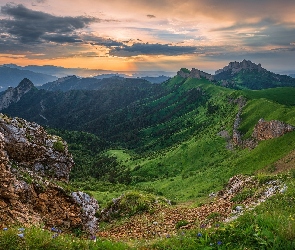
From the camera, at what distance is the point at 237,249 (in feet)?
29.6

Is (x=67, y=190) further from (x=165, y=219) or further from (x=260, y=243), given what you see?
(x=260, y=243)

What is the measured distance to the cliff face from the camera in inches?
667

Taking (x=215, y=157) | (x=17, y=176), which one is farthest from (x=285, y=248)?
(x=215, y=157)

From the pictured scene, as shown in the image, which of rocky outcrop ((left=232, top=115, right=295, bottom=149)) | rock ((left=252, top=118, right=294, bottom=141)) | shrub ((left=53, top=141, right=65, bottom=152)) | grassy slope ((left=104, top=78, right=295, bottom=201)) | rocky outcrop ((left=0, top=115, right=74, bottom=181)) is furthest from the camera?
rocky outcrop ((left=232, top=115, right=295, bottom=149))

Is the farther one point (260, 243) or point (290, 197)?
point (290, 197)

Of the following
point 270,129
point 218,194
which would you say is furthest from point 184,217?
point 270,129

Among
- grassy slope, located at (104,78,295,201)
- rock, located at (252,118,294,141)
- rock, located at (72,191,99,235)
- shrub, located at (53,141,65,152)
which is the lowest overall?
grassy slope, located at (104,78,295,201)

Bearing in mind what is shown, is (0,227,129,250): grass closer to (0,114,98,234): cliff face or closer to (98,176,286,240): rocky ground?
(0,114,98,234): cliff face

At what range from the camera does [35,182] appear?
2003 centimetres

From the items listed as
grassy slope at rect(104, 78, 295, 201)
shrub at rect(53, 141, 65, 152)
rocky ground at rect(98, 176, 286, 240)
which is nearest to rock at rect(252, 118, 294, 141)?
grassy slope at rect(104, 78, 295, 201)

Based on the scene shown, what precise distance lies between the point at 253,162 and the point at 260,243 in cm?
5882

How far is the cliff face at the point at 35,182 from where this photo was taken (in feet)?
55.6

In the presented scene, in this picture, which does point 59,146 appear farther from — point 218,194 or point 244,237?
point 244,237

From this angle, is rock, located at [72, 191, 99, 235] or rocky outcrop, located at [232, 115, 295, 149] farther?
rocky outcrop, located at [232, 115, 295, 149]
